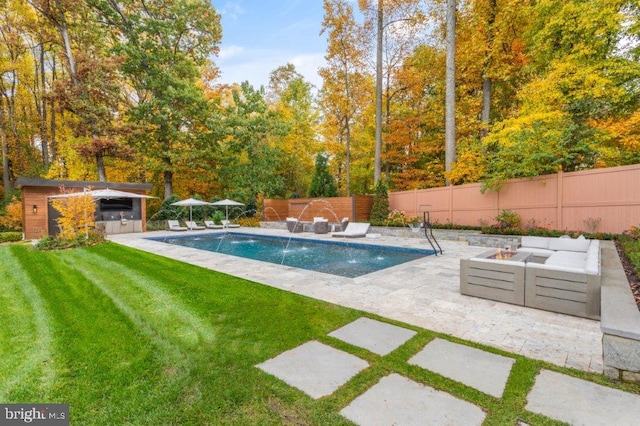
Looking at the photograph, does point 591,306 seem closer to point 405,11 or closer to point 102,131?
point 405,11

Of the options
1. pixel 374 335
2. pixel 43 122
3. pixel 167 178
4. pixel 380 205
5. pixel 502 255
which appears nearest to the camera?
pixel 374 335

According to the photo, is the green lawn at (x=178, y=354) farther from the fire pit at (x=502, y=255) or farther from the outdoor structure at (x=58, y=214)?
the outdoor structure at (x=58, y=214)

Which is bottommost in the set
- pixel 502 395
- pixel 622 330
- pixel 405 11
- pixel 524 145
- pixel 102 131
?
pixel 502 395

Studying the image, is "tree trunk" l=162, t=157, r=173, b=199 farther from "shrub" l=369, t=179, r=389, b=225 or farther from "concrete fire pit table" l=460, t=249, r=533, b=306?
"concrete fire pit table" l=460, t=249, r=533, b=306

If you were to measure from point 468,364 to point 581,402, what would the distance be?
0.72 meters

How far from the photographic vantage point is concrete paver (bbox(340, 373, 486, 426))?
72.5 inches

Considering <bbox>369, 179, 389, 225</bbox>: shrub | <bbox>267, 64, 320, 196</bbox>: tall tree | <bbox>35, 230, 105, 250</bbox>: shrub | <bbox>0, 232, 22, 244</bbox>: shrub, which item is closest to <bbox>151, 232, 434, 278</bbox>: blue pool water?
<bbox>35, 230, 105, 250</bbox>: shrub

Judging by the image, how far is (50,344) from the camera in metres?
2.86

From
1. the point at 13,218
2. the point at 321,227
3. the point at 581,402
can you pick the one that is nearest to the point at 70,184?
the point at 13,218

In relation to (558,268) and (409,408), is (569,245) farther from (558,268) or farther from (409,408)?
(409,408)

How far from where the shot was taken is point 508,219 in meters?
9.66

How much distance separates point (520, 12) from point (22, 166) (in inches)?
1168

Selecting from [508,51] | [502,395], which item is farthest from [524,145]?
[502,395]

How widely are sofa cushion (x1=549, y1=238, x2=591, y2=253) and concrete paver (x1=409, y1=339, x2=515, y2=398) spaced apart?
432 cm
